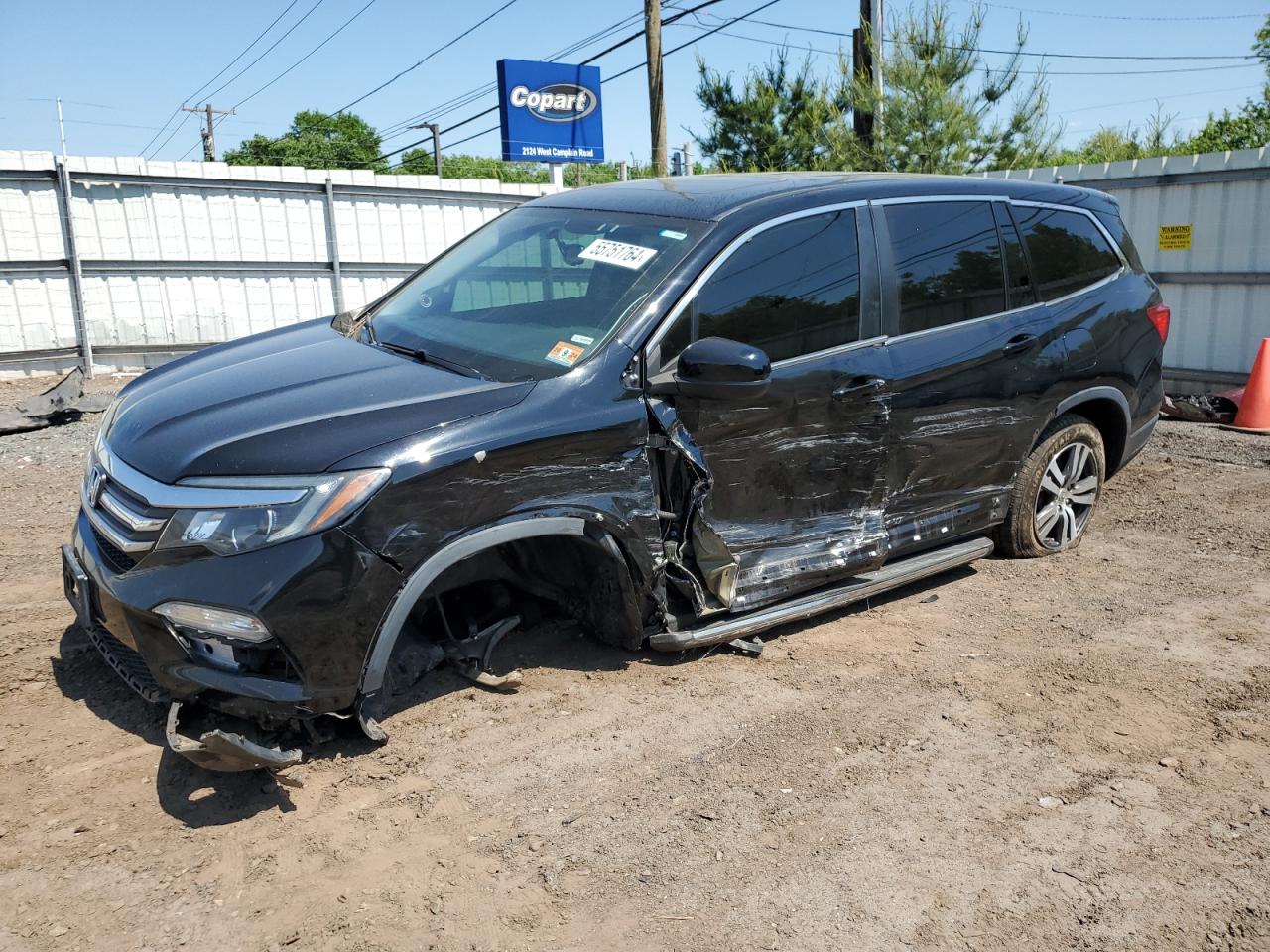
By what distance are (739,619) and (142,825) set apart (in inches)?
86.4

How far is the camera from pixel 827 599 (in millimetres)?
4332

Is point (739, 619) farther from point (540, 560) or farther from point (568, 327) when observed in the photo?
point (568, 327)

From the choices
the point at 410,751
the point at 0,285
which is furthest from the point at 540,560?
the point at 0,285

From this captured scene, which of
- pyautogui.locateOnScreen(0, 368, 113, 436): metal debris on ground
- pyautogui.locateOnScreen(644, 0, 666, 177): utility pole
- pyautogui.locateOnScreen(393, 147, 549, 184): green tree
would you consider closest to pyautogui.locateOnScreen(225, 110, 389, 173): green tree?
pyautogui.locateOnScreen(393, 147, 549, 184): green tree

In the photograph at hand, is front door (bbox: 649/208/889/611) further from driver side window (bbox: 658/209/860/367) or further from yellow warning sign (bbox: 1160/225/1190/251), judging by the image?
→ yellow warning sign (bbox: 1160/225/1190/251)

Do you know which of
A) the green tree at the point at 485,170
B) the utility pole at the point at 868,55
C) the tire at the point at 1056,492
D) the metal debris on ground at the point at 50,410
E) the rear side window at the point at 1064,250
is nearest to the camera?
the rear side window at the point at 1064,250

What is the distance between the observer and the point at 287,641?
298cm

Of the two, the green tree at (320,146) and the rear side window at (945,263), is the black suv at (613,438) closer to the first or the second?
the rear side window at (945,263)

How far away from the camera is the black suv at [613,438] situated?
3.04m

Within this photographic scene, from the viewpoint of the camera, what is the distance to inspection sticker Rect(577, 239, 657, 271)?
13.0ft

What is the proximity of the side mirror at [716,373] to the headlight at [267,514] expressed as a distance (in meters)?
1.18

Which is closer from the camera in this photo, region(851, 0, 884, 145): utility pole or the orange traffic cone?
the orange traffic cone

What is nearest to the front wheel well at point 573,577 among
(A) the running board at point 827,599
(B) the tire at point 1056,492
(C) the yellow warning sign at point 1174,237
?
(A) the running board at point 827,599

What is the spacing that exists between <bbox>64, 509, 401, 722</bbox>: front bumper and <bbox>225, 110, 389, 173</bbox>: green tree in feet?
209
